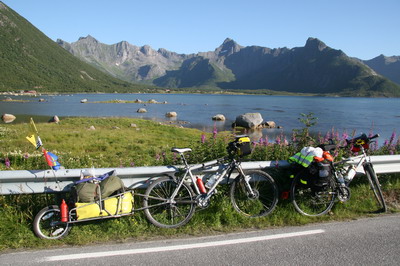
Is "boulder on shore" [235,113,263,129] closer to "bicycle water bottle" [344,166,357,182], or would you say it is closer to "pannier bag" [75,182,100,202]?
"bicycle water bottle" [344,166,357,182]

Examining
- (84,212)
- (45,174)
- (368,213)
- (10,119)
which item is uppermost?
(45,174)

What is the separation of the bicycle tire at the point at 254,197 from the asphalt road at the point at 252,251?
1.90 feet

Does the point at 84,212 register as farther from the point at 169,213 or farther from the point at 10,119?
the point at 10,119

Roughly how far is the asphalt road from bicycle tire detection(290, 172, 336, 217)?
26.2 inches

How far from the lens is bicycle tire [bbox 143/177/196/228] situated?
514cm

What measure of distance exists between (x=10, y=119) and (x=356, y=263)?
185ft

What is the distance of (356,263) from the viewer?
4.05 m

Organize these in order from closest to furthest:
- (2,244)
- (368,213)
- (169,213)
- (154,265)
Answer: (154,265)
(2,244)
(169,213)
(368,213)

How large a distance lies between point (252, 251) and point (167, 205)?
68.2 inches

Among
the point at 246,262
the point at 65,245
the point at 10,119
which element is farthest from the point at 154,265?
the point at 10,119

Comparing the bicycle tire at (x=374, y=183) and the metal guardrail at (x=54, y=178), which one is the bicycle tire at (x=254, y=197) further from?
the bicycle tire at (x=374, y=183)

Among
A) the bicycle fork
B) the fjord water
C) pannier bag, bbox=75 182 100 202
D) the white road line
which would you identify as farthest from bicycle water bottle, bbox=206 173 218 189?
the fjord water

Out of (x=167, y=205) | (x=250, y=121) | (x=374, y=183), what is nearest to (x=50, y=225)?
(x=167, y=205)

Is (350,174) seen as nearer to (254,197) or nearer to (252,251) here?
(254,197)
